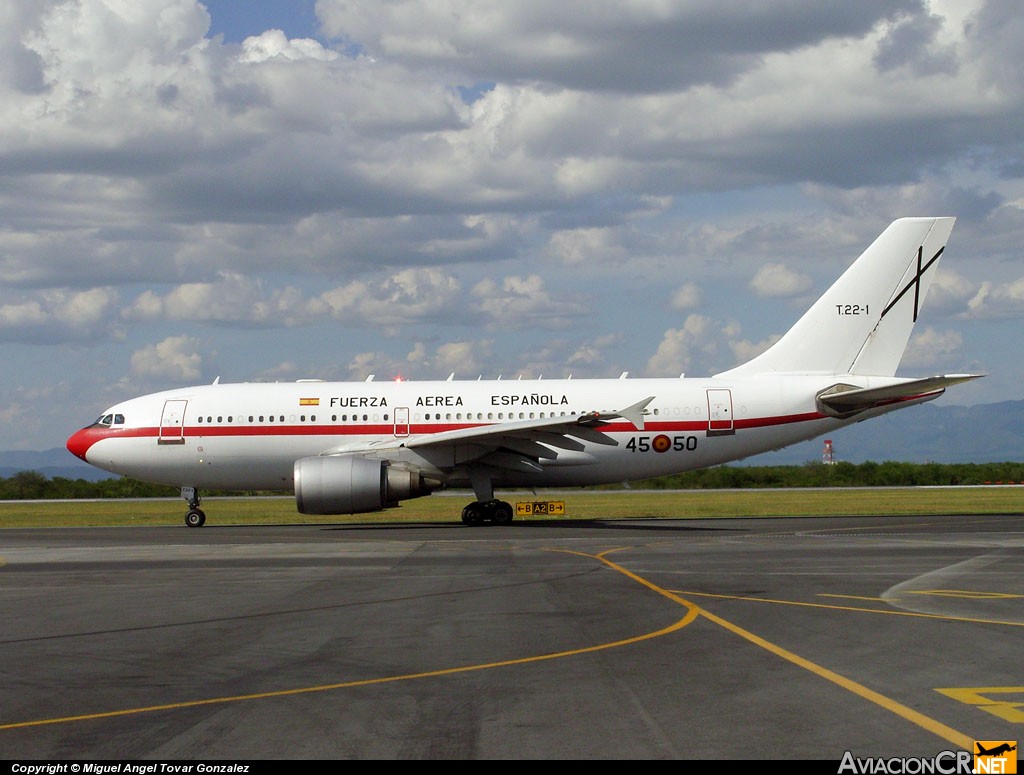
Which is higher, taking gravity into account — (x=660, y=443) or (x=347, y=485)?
(x=660, y=443)

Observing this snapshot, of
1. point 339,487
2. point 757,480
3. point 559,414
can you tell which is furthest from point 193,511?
point 757,480

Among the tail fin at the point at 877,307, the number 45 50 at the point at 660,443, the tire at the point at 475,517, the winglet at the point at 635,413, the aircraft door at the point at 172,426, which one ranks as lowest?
the tire at the point at 475,517

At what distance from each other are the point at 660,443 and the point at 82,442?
18077 mm

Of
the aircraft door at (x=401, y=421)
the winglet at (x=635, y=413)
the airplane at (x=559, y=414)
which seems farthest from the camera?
the aircraft door at (x=401, y=421)

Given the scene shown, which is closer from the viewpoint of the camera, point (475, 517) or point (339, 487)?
point (339, 487)

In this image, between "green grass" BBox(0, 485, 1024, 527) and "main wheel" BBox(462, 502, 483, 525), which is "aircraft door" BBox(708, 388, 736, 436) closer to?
"green grass" BBox(0, 485, 1024, 527)

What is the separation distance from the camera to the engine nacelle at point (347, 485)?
3058 centimetres

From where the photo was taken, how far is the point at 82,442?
36.1 m

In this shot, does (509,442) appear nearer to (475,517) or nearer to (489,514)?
(489,514)

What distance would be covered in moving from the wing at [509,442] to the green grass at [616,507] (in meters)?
4.42

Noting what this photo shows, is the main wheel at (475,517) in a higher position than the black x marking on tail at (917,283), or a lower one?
lower

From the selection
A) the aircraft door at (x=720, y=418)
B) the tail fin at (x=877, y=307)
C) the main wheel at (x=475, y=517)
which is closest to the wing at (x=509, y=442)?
the main wheel at (x=475, y=517)

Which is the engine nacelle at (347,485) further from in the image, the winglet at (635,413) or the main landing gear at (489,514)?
the winglet at (635,413)

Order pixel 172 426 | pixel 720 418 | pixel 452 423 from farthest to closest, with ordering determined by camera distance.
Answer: pixel 172 426 → pixel 452 423 → pixel 720 418
